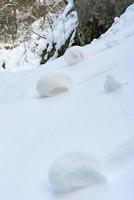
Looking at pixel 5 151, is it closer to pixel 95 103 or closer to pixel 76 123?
pixel 76 123

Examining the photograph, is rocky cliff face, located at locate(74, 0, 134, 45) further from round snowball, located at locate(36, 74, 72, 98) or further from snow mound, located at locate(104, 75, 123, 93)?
snow mound, located at locate(104, 75, 123, 93)

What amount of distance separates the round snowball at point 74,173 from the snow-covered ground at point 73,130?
0.02 metres

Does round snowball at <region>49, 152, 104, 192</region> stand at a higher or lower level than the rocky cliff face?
lower

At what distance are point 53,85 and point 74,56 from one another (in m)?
0.85

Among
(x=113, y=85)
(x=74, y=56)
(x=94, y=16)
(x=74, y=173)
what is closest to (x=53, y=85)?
(x=113, y=85)

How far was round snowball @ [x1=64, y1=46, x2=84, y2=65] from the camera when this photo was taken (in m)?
3.18

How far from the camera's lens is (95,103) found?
7.01 ft

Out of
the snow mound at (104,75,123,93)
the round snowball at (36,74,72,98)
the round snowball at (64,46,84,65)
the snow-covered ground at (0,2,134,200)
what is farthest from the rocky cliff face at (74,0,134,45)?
the snow mound at (104,75,123,93)

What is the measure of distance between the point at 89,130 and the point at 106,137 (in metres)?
0.15

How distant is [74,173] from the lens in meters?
1.32

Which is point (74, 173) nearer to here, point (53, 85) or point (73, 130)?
point (73, 130)

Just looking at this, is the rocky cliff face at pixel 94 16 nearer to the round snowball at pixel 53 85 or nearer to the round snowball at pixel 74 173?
the round snowball at pixel 53 85

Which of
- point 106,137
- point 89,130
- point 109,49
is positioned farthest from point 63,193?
point 109,49

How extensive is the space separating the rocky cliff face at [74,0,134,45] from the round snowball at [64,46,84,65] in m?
2.66
